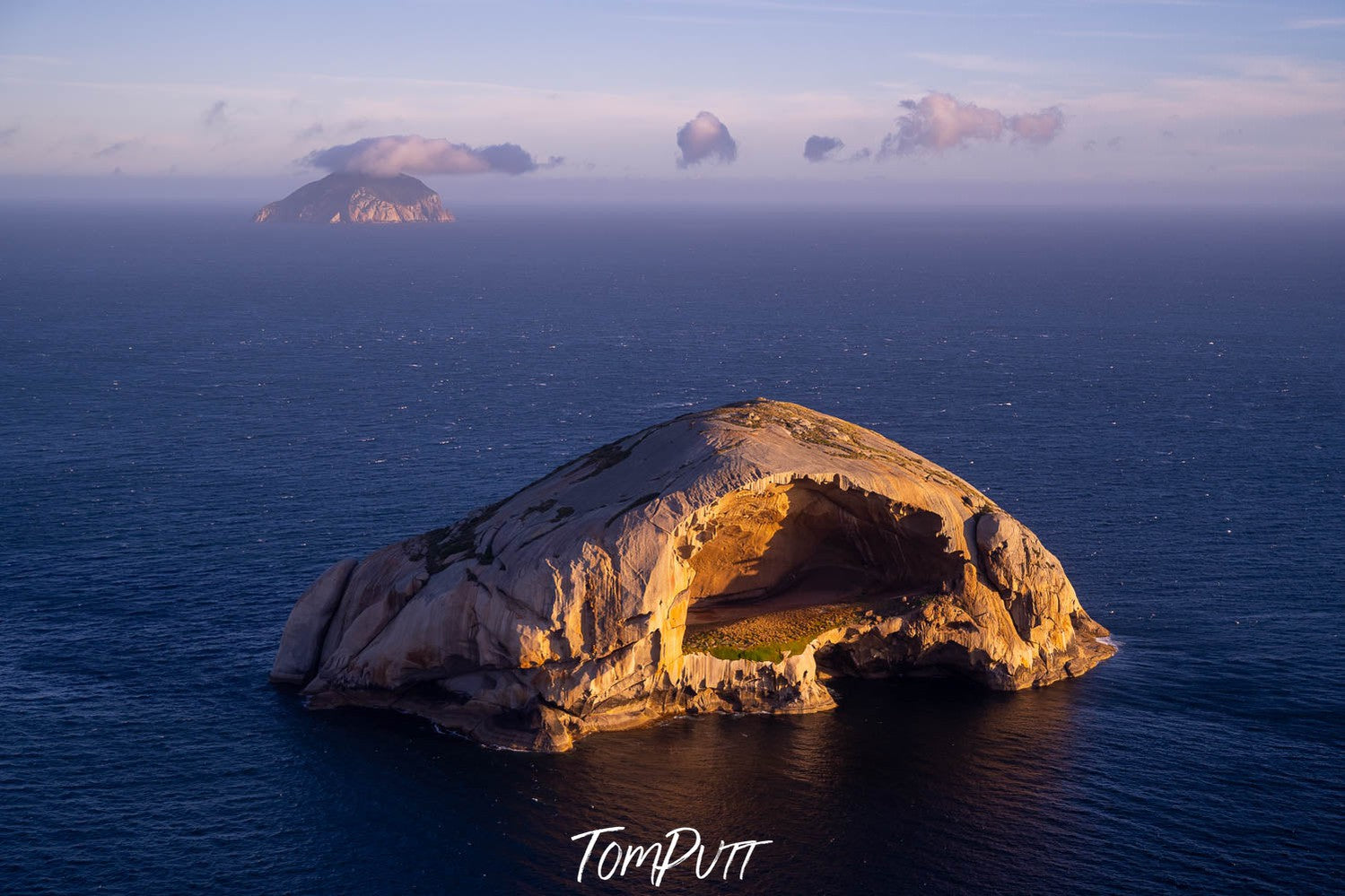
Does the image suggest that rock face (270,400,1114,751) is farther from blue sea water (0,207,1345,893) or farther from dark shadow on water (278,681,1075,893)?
dark shadow on water (278,681,1075,893)

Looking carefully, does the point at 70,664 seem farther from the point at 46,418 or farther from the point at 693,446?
the point at 46,418

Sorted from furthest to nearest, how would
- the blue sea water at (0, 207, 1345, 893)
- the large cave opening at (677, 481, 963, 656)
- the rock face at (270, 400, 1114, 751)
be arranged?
1. the large cave opening at (677, 481, 963, 656)
2. the rock face at (270, 400, 1114, 751)
3. the blue sea water at (0, 207, 1345, 893)

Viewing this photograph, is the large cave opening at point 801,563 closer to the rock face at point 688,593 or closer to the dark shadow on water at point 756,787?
the rock face at point 688,593

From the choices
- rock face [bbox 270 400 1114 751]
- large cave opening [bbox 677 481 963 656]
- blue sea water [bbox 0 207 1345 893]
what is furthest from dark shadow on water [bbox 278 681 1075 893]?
large cave opening [bbox 677 481 963 656]

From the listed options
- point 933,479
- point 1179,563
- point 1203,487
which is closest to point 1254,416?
point 1203,487

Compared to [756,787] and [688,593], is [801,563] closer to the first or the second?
[688,593]

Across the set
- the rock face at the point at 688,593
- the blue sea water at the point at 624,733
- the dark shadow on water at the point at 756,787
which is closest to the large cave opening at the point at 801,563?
Result: the rock face at the point at 688,593
